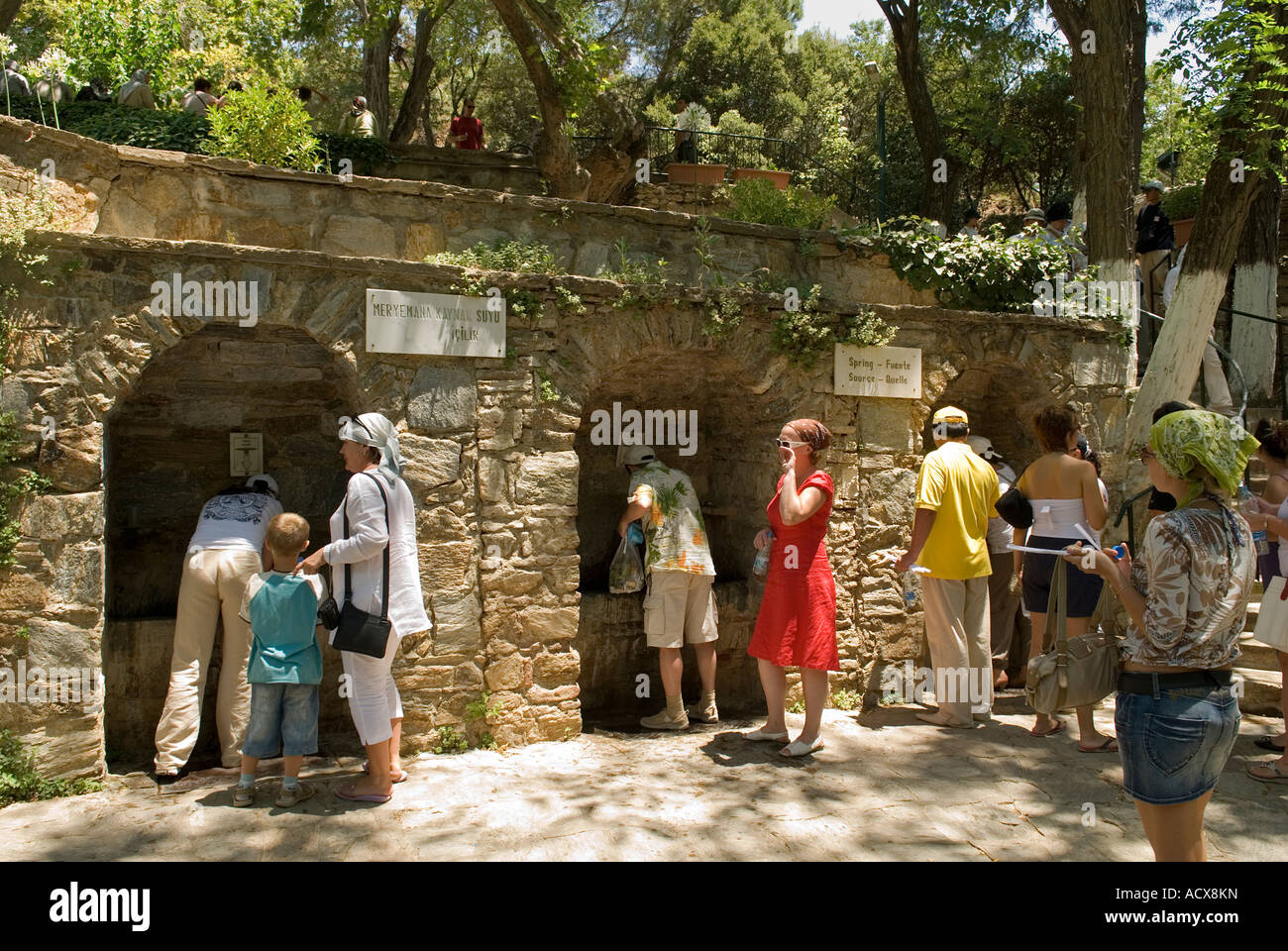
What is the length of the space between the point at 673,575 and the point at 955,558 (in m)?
1.72

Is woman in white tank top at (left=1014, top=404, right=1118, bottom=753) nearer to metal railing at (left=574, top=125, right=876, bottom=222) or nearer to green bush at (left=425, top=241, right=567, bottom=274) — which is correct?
green bush at (left=425, top=241, right=567, bottom=274)

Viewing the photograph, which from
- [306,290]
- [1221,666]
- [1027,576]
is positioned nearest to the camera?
[1221,666]

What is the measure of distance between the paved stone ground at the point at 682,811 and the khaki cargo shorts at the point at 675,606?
68 cm

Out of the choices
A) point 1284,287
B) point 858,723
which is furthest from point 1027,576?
point 1284,287

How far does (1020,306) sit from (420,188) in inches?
183

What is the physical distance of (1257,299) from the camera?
9.91 meters

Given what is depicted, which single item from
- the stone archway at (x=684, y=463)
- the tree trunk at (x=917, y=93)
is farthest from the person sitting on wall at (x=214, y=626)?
the tree trunk at (x=917, y=93)

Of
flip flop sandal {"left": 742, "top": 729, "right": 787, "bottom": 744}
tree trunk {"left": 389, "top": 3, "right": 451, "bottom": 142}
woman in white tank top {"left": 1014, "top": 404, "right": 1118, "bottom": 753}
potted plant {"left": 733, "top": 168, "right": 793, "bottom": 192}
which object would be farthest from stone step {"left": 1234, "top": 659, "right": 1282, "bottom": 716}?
tree trunk {"left": 389, "top": 3, "right": 451, "bottom": 142}

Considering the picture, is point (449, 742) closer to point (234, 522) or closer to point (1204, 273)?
point (234, 522)

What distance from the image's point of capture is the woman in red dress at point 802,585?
511cm

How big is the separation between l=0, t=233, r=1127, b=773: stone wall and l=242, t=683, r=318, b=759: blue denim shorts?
938 mm

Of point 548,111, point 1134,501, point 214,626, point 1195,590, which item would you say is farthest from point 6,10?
point 1195,590

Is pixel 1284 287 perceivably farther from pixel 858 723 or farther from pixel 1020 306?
pixel 858 723

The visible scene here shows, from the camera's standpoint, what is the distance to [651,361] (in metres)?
6.75
